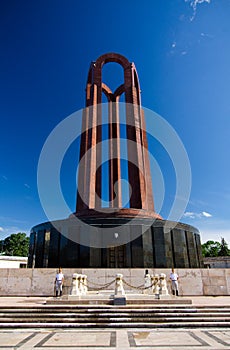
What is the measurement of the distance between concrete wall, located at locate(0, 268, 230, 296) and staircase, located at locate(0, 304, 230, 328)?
4435 millimetres

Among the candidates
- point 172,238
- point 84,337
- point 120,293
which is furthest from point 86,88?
point 84,337

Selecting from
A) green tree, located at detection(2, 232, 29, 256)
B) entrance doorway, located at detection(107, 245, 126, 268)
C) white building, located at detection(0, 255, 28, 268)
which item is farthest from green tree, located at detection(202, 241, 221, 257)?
entrance doorway, located at detection(107, 245, 126, 268)

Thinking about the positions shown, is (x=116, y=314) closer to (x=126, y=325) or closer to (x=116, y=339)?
(x=126, y=325)

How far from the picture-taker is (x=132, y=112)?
24062mm

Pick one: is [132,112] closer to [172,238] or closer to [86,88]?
[86,88]

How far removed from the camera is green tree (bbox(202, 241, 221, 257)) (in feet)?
226

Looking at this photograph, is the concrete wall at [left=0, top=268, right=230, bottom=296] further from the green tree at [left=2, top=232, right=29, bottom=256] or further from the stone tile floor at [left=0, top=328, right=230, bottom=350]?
the green tree at [left=2, top=232, right=29, bottom=256]

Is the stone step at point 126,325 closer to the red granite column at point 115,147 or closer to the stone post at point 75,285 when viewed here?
the stone post at point 75,285

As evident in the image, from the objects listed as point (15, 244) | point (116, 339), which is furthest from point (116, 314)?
point (15, 244)

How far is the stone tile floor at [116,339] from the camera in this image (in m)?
5.09

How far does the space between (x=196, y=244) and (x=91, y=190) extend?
964cm

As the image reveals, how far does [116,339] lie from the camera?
5.63 metres

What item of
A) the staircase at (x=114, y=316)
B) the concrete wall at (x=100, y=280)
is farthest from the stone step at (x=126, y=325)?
the concrete wall at (x=100, y=280)

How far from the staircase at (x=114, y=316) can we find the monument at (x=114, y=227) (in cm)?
735
